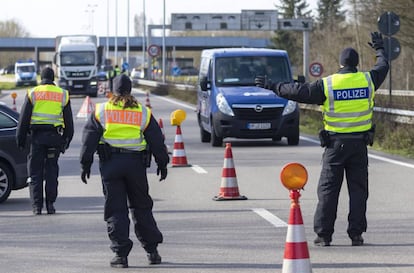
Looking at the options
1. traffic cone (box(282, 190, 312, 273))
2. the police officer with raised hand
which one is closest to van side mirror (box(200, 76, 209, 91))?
the police officer with raised hand

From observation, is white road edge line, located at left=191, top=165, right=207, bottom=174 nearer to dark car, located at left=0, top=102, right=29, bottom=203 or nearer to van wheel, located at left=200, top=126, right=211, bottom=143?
dark car, located at left=0, top=102, right=29, bottom=203

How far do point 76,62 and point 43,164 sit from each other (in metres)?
44.1

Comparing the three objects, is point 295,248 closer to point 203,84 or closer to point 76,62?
point 203,84

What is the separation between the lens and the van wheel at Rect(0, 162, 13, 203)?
14125 mm

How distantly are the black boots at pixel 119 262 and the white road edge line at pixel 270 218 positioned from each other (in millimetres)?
2940

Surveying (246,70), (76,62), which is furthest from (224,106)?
(76,62)

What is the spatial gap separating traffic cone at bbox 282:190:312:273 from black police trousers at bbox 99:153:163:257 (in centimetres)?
168

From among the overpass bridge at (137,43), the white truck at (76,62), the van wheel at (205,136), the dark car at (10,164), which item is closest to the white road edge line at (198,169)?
the dark car at (10,164)

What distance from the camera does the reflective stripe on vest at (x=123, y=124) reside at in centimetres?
924

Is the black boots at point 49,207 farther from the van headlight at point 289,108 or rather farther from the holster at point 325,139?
the van headlight at point 289,108

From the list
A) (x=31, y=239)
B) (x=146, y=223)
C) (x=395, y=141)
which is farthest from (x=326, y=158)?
(x=395, y=141)

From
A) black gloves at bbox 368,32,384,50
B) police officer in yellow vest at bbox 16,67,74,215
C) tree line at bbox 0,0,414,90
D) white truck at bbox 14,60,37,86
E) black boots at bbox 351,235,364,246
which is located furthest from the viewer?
white truck at bbox 14,60,37,86

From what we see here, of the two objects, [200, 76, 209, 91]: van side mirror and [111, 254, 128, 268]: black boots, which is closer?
[111, 254, 128, 268]: black boots

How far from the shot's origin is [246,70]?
24125mm
